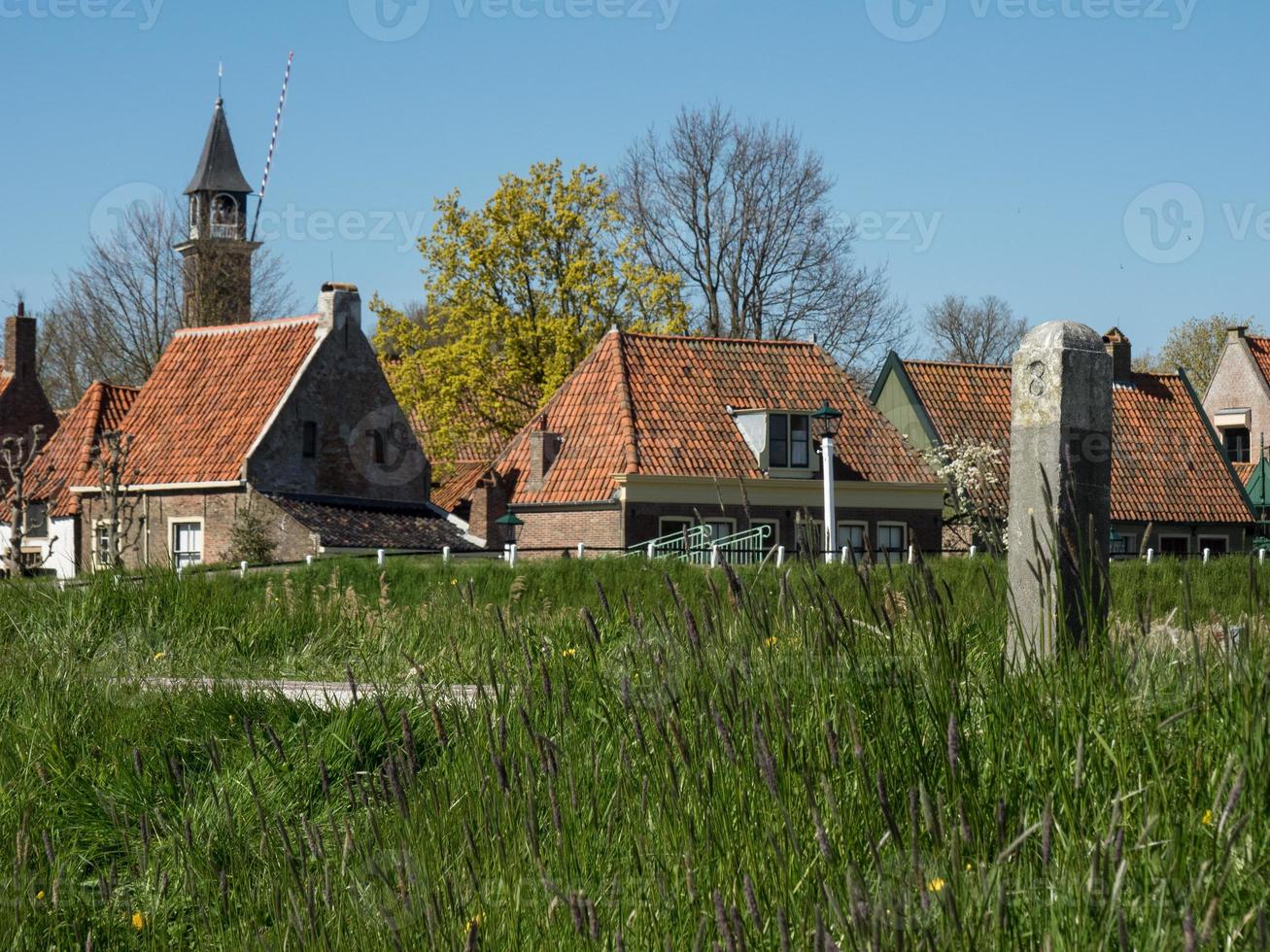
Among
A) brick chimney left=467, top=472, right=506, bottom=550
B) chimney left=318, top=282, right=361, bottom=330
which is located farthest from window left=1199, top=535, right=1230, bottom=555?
chimney left=318, top=282, right=361, bottom=330

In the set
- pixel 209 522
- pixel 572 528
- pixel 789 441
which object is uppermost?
pixel 789 441

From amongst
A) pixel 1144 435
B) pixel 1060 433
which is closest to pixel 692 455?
pixel 1144 435

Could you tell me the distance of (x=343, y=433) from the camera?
39750 millimetres

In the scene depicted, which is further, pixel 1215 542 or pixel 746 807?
pixel 1215 542

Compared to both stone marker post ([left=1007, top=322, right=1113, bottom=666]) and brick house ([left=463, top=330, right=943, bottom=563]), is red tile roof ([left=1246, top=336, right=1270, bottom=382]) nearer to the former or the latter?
brick house ([left=463, top=330, right=943, bottom=563])

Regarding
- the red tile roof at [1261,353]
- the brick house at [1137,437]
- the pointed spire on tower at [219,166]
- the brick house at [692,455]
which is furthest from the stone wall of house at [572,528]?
the pointed spire on tower at [219,166]

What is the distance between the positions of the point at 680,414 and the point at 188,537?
12.4m

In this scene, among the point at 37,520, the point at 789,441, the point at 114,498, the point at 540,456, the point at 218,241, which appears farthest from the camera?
the point at 218,241

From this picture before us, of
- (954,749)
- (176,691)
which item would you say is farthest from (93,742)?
(954,749)

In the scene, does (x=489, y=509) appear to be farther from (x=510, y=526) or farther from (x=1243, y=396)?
(x=1243, y=396)

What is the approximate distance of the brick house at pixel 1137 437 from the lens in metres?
42.1

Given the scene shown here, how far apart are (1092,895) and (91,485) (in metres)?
38.7
